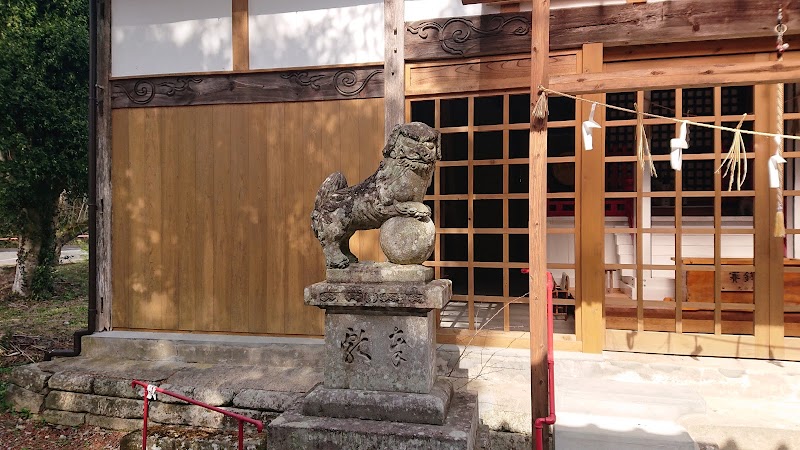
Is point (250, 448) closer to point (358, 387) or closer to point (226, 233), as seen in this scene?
point (358, 387)

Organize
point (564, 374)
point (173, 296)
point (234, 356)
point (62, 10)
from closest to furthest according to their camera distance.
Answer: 1. point (564, 374)
2. point (234, 356)
3. point (173, 296)
4. point (62, 10)

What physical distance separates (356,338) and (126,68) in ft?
16.9

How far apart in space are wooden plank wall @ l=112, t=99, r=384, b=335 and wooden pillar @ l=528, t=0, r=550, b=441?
230cm

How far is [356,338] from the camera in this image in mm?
3504

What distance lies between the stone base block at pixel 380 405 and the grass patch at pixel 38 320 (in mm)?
5720

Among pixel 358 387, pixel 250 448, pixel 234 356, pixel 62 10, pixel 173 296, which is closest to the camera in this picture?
pixel 358 387

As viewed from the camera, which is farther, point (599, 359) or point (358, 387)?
point (599, 359)

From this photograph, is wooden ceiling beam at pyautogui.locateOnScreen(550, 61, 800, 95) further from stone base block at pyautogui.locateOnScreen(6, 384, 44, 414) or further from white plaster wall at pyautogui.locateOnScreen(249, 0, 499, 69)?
stone base block at pyautogui.locateOnScreen(6, 384, 44, 414)

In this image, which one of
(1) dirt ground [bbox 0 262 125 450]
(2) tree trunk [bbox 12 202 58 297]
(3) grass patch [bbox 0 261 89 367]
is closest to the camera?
(1) dirt ground [bbox 0 262 125 450]

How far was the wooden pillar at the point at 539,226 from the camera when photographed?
368 cm

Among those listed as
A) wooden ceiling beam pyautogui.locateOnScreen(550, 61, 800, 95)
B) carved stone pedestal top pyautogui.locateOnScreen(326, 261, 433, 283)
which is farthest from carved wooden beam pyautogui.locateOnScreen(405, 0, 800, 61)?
carved stone pedestal top pyautogui.locateOnScreen(326, 261, 433, 283)

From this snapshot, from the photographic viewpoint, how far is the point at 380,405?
3.36 m

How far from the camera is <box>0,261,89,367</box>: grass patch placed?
23.1 feet

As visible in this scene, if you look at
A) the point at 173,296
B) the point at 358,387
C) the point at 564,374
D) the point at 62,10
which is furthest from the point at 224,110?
the point at 62,10
